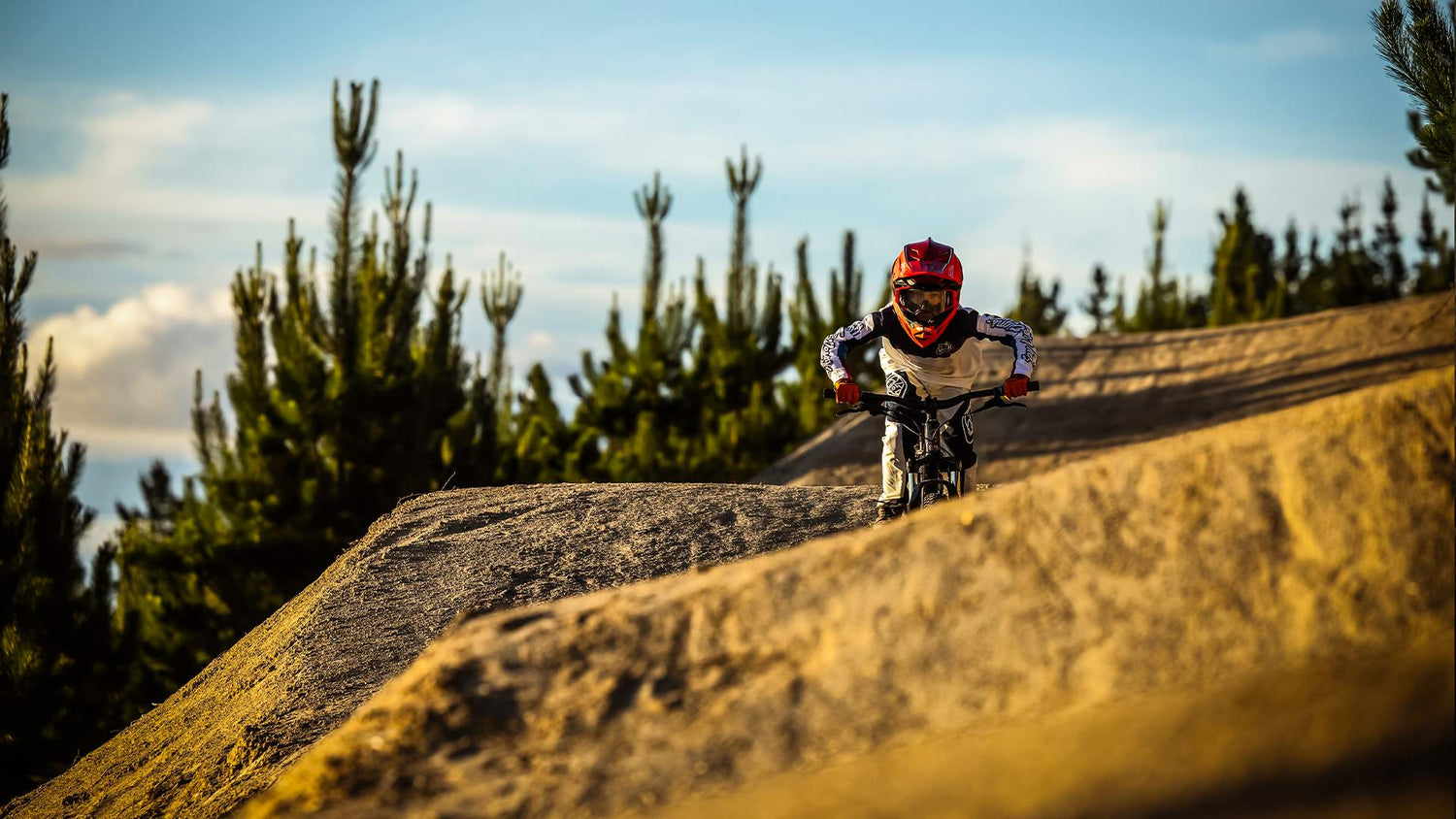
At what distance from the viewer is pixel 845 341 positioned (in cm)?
737

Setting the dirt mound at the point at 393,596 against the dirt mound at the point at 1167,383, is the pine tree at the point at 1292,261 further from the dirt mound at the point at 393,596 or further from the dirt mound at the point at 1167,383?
the dirt mound at the point at 393,596

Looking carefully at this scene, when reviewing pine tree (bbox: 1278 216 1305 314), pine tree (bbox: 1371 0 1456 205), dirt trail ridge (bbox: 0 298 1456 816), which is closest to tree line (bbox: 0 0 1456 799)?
pine tree (bbox: 1371 0 1456 205)

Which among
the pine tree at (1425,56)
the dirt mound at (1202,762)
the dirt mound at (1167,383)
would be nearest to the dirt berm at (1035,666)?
the dirt mound at (1202,762)

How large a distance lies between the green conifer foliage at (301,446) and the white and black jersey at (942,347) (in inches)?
463

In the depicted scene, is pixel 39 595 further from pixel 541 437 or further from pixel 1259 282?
pixel 1259 282

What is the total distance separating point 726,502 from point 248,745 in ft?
12.7

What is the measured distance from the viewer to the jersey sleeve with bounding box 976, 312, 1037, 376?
23.6 ft

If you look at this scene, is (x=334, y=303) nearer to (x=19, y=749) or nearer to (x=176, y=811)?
(x=19, y=749)

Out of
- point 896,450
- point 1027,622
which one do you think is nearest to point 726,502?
point 896,450

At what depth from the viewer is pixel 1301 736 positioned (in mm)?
3256

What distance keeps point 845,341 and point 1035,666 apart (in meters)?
3.88

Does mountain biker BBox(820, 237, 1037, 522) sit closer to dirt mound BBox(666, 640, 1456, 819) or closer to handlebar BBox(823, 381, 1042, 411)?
handlebar BBox(823, 381, 1042, 411)

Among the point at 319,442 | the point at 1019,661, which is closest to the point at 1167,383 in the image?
the point at 319,442

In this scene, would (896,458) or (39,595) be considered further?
(39,595)
